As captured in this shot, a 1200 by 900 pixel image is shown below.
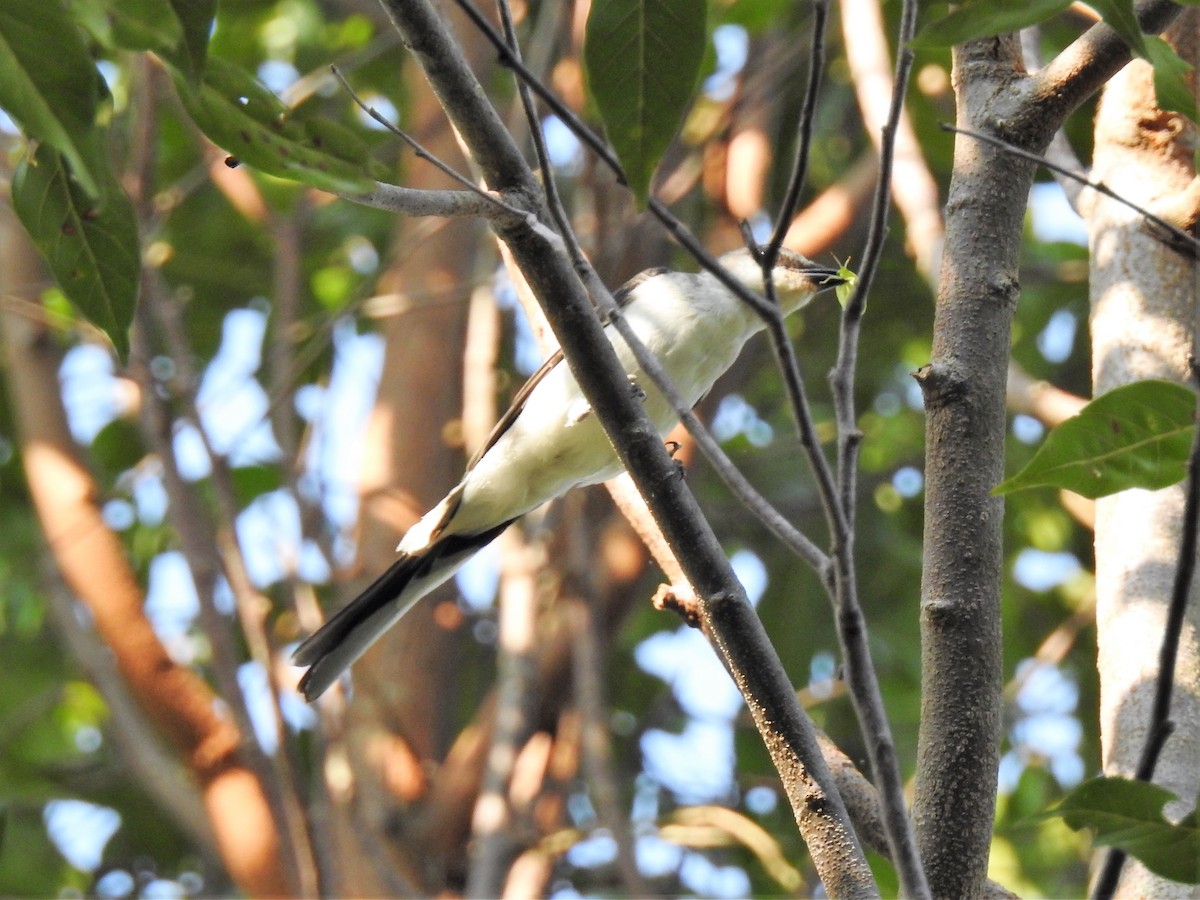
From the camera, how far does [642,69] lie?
1486 millimetres

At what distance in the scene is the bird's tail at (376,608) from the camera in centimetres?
293

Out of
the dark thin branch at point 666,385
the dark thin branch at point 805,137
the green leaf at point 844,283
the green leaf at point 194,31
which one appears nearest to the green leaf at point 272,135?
the green leaf at point 194,31

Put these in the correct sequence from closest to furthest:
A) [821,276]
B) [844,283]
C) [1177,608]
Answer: [1177,608] < [844,283] < [821,276]

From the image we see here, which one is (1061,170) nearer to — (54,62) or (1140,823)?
(1140,823)

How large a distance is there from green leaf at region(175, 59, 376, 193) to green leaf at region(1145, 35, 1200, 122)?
0.83m

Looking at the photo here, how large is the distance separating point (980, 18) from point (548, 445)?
2.10 meters

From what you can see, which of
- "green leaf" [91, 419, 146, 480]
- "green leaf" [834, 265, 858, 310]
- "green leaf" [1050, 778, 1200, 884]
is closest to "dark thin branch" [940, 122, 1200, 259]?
"green leaf" [1050, 778, 1200, 884]

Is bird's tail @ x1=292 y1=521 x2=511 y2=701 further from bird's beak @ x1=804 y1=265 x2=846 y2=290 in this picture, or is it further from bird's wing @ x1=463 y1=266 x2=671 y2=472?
bird's beak @ x1=804 y1=265 x2=846 y2=290

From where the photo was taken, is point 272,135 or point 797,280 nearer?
point 272,135

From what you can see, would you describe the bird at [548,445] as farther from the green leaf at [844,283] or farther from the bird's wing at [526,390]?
the green leaf at [844,283]

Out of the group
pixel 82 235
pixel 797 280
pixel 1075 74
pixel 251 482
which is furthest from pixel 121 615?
pixel 1075 74

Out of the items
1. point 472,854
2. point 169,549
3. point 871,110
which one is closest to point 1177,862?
point 871,110

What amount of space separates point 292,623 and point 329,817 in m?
0.81

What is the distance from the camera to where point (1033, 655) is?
4.86 m
